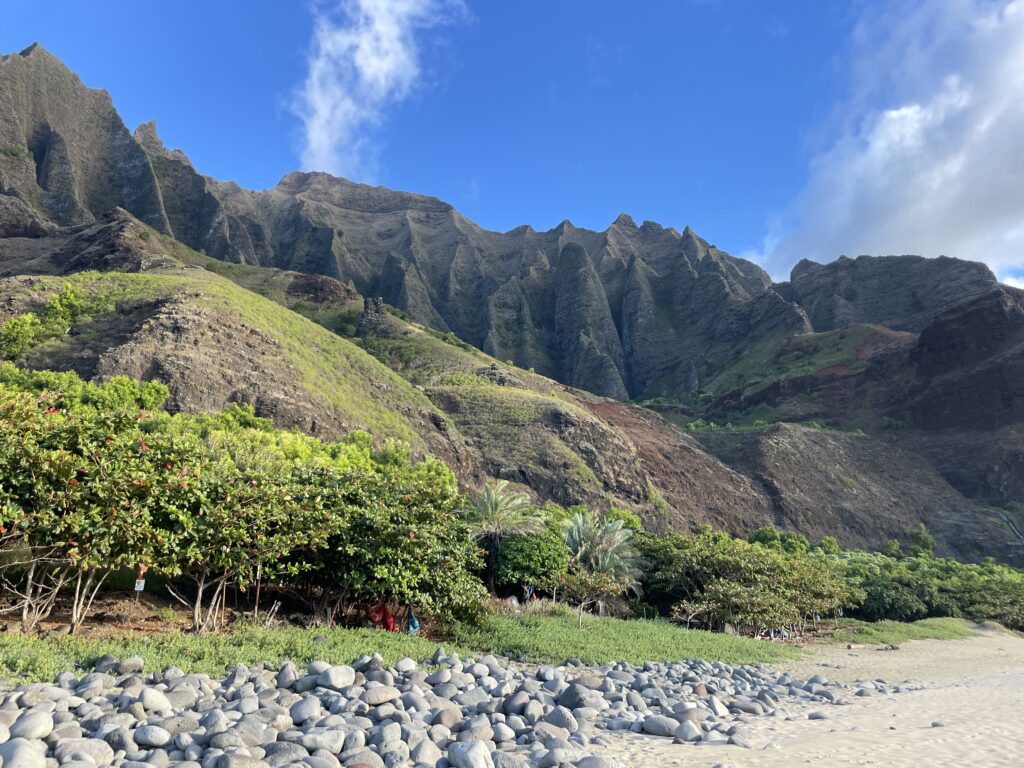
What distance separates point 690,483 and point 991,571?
32.6 meters

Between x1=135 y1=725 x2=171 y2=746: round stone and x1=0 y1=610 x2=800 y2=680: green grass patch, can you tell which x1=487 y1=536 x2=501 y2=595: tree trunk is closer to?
x1=0 y1=610 x2=800 y2=680: green grass patch

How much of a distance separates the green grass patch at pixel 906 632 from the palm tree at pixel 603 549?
42.3 feet

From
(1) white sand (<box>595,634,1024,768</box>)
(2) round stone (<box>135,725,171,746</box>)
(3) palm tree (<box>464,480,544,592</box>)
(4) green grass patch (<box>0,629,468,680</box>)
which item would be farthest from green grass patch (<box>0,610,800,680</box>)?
(1) white sand (<box>595,634,1024,768</box>)

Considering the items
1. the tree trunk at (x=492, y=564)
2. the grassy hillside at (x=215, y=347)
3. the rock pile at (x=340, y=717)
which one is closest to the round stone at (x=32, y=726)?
the rock pile at (x=340, y=717)

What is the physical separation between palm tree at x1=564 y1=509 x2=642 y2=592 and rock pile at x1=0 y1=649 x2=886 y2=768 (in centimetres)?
1950


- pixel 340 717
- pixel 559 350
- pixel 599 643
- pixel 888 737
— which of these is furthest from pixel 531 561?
pixel 559 350

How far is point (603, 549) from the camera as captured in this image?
3238cm

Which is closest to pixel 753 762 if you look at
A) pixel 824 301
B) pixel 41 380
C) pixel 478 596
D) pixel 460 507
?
pixel 478 596

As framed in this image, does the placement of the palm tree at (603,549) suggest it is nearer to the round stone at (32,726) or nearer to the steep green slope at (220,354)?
the round stone at (32,726)

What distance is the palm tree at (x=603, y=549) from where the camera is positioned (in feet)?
105

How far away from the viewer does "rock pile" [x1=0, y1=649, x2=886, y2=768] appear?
6.42 metres

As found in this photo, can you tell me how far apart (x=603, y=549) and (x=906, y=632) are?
21073 mm

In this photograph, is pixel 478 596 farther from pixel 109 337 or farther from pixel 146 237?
pixel 146 237

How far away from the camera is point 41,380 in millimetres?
40438
